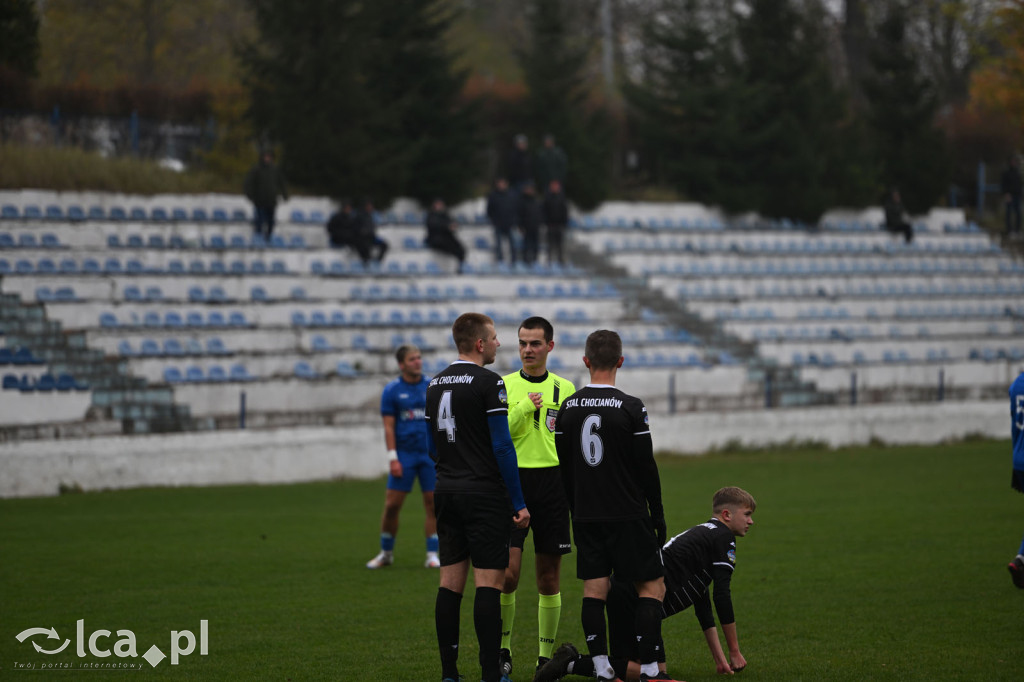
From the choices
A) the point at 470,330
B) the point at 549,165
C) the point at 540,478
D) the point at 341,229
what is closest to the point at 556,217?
the point at 549,165

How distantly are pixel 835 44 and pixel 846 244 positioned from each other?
2436 cm

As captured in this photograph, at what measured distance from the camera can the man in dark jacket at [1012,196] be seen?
3425 cm

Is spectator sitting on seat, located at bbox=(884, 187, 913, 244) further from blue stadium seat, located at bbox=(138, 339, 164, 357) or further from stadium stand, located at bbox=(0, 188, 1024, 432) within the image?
blue stadium seat, located at bbox=(138, 339, 164, 357)

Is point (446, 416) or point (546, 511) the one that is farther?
point (546, 511)

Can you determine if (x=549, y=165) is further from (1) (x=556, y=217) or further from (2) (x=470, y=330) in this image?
(2) (x=470, y=330)

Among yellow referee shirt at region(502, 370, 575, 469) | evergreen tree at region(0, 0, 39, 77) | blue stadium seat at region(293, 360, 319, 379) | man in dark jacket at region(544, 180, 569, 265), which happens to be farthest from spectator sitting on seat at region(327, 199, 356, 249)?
yellow referee shirt at region(502, 370, 575, 469)

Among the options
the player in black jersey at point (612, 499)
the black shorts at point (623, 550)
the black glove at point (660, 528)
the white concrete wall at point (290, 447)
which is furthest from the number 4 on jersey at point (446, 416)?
the white concrete wall at point (290, 447)

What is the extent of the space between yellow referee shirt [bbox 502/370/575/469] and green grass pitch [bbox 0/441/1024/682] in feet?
4.39

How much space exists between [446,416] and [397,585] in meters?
3.85

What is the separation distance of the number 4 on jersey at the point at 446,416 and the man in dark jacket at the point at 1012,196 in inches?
1205

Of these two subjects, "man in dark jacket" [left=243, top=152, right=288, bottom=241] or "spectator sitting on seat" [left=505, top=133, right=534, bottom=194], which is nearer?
"man in dark jacket" [left=243, top=152, right=288, bottom=241]

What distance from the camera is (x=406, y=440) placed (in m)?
11.7

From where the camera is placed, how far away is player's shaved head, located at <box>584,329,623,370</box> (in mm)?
7062

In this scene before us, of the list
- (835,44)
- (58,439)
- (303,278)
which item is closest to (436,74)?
(303,278)
